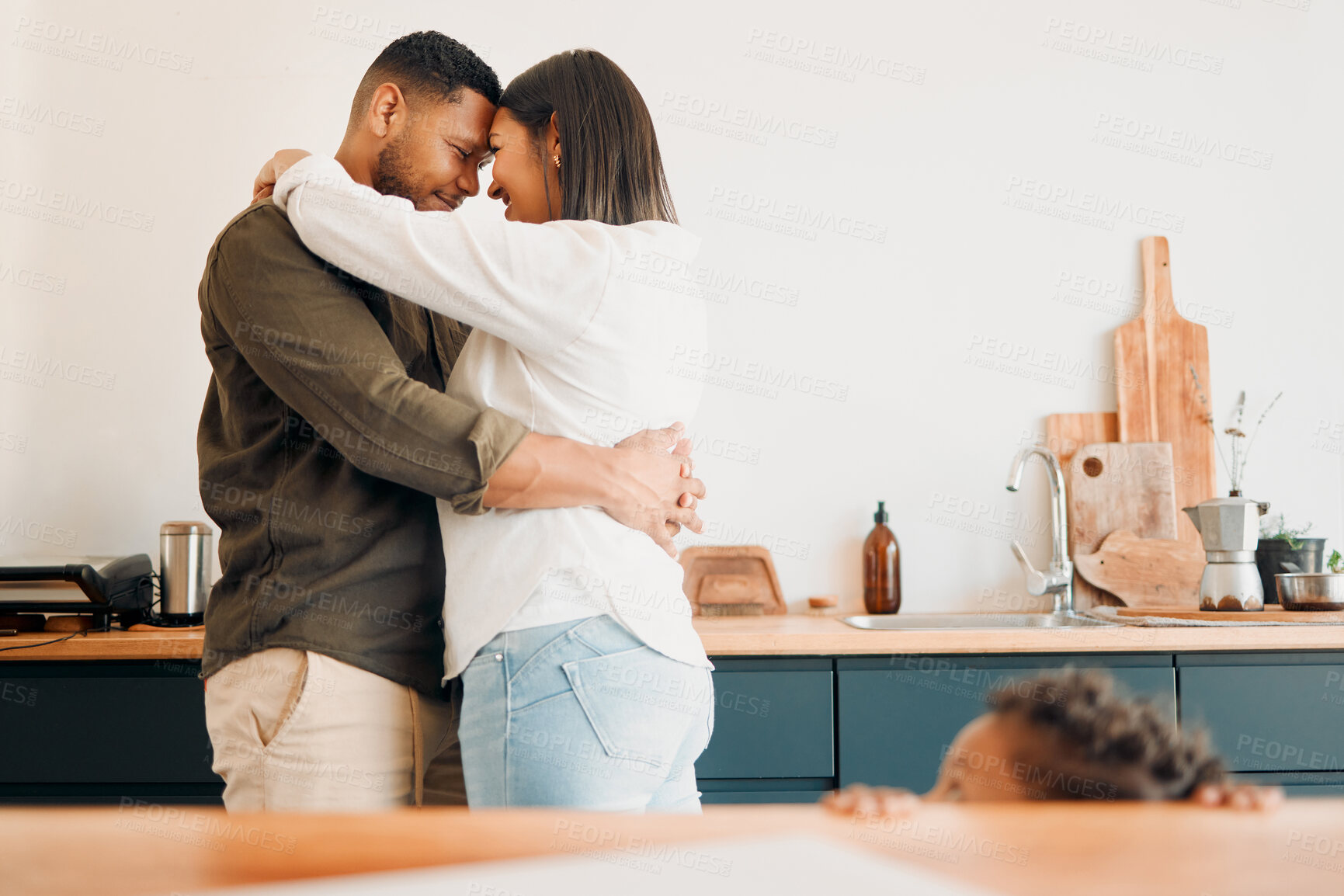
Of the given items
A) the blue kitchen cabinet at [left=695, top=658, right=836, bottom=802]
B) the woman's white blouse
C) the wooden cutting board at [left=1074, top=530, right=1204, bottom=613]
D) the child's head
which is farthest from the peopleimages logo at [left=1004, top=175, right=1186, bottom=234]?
the child's head

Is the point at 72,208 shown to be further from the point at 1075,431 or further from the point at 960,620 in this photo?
the point at 1075,431

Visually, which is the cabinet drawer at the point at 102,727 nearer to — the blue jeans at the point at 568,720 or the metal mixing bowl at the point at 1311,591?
the blue jeans at the point at 568,720

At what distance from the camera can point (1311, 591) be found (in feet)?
6.28

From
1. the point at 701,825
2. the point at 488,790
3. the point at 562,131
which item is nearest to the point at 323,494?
the point at 488,790

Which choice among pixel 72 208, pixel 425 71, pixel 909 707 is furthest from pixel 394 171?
pixel 72 208

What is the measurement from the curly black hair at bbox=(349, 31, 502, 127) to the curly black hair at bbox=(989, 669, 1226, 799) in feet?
3.57

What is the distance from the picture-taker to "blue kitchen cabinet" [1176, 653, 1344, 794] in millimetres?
1709

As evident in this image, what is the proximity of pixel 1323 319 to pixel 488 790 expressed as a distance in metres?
2.39

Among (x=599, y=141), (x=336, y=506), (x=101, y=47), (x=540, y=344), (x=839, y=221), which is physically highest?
(x=101, y=47)

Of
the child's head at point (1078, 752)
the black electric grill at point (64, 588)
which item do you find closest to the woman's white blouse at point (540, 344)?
A: the child's head at point (1078, 752)

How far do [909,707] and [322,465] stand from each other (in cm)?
113

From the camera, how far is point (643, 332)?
3.24ft

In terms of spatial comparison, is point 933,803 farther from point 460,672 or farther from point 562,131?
point 562,131

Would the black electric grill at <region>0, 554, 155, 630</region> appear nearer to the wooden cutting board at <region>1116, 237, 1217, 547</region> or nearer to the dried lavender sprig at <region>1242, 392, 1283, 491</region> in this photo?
the wooden cutting board at <region>1116, 237, 1217, 547</region>
